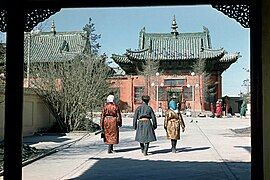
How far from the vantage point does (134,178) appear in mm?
7105

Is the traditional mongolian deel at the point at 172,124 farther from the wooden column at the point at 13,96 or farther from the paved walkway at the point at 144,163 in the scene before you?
the wooden column at the point at 13,96

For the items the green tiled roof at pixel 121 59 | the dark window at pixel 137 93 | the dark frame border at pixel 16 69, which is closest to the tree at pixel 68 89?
the dark frame border at pixel 16 69

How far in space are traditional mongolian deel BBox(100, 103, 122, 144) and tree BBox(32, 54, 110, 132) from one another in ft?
21.3

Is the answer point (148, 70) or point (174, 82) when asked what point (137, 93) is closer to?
point (148, 70)

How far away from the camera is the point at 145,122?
10422 mm

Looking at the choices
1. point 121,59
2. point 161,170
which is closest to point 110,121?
point 161,170

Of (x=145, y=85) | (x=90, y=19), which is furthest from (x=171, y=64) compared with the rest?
(x=90, y=19)

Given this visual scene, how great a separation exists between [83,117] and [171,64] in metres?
23.2

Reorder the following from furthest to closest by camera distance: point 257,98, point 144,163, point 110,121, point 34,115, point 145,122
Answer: point 34,115, point 110,121, point 145,122, point 144,163, point 257,98

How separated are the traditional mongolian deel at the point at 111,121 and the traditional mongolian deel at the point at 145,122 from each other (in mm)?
519

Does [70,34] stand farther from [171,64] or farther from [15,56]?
[15,56]

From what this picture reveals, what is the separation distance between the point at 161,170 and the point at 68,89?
9.91m

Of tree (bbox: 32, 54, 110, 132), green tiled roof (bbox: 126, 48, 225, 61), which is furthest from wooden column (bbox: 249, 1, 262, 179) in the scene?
green tiled roof (bbox: 126, 48, 225, 61)

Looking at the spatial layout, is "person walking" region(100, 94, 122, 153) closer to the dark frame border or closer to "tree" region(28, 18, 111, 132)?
the dark frame border
